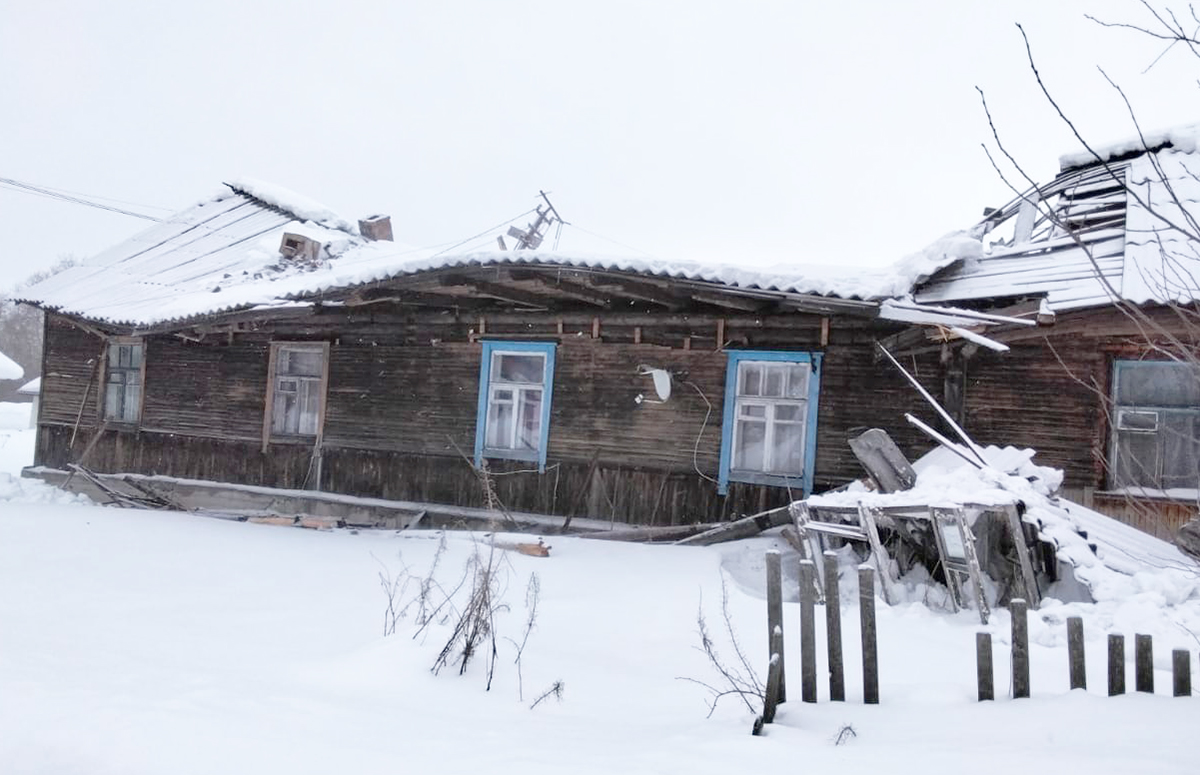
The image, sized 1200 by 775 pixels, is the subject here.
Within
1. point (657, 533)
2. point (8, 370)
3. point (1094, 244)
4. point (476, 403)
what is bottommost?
point (657, 533)

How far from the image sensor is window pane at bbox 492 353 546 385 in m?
11.2

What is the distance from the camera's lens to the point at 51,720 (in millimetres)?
3541

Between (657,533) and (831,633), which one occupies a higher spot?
(831,633)

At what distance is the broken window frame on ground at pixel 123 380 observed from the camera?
49.2 ft

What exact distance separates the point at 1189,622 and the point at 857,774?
155 inches

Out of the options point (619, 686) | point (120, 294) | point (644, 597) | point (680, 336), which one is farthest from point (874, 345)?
point (120, 294)

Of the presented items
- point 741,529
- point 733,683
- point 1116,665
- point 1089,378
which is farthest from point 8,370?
point 1116,665

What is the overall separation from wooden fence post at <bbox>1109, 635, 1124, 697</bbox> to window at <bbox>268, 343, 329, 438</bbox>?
426 inches

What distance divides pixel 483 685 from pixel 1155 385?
7.46 metres

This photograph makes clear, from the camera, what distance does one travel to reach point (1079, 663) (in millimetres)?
3852

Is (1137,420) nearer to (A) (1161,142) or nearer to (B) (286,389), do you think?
(A) (1161,142)

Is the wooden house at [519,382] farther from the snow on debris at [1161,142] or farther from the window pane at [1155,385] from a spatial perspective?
the snow on debris at [1161,142]

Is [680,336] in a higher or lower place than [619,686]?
higher

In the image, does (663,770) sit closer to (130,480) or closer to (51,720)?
(51,720)
